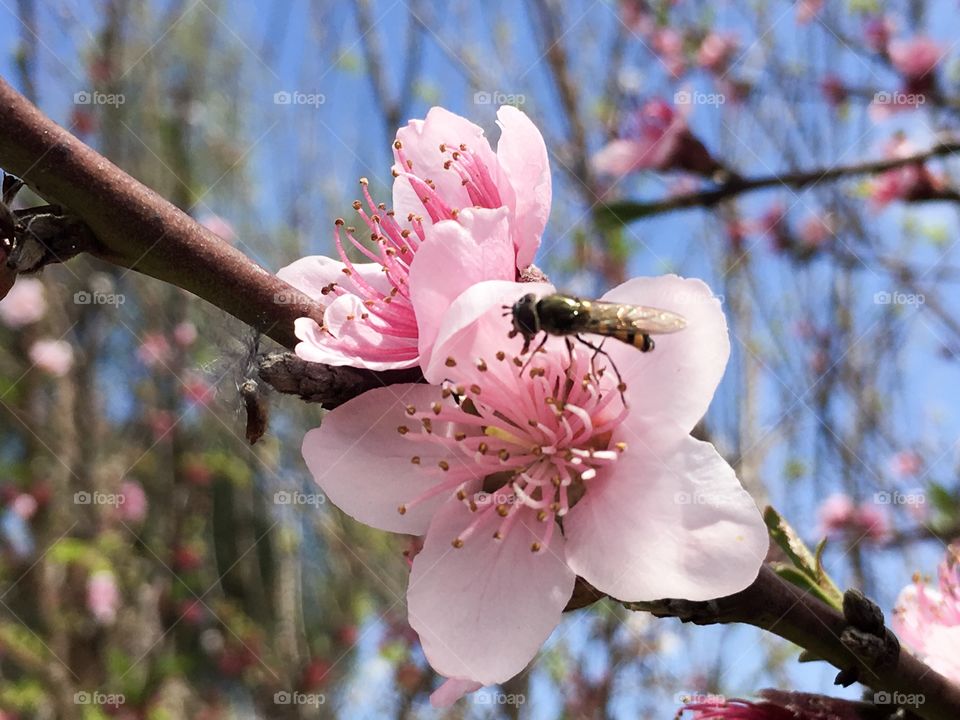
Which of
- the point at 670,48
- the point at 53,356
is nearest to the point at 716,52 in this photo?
the point at 670,48

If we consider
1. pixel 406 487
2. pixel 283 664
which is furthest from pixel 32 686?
pixel 406 487

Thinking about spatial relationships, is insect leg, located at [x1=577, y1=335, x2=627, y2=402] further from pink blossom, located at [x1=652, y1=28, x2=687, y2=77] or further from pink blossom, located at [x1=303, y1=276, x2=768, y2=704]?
pink blossom, located at [x1=652, y1=28, x2=687, y2=77]

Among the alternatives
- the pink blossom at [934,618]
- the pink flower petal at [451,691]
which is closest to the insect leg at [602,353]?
the pink flower petal at [451,691]

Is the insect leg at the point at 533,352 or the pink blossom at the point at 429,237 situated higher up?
the pink blossom at the point at 429,237

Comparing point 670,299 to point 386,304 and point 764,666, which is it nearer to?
point 386,304

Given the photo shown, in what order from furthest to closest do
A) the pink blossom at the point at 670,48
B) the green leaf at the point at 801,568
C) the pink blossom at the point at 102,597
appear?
1. the pink blossom at the point at 670,48
2. the pink blossom at the point at 102,597
3. the green leaf at the point at 801,568

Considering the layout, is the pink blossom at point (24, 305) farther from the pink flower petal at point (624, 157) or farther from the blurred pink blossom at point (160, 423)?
the pink flower petal at point (624, 157)
